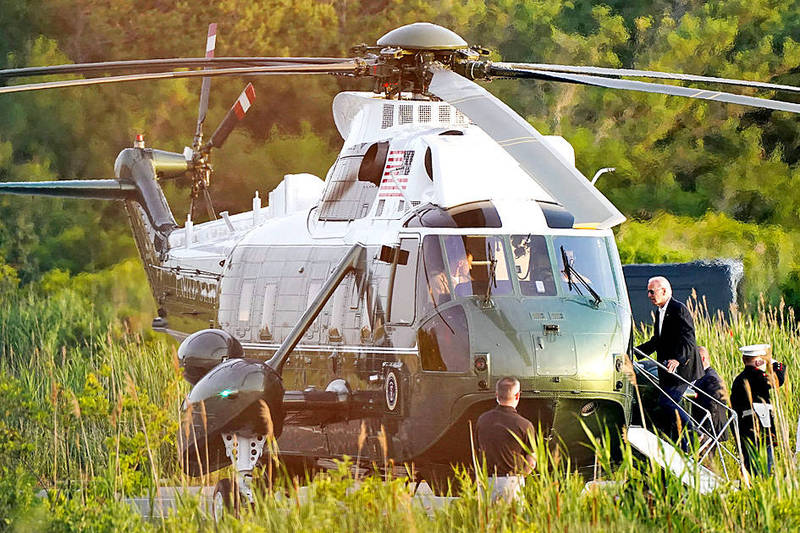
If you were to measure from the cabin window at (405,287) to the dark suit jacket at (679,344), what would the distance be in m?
2.00

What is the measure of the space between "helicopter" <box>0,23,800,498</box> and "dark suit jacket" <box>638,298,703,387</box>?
857mm

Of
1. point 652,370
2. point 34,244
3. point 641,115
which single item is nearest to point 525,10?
point 641,115

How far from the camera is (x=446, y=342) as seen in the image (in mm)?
8984

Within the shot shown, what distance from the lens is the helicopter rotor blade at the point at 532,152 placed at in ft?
23.7

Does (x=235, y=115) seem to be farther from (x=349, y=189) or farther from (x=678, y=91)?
(x=678, y=91)

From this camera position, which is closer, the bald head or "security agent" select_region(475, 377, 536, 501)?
"security agent" select_region(475, 377, 536, 501)

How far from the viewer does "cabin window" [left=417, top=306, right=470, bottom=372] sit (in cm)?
890

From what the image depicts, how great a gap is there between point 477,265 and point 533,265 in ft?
1.27

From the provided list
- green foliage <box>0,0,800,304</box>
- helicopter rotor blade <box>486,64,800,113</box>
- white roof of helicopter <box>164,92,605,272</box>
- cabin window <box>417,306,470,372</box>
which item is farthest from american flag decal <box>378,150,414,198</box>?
green foliage <box>0,0,800,304</box>

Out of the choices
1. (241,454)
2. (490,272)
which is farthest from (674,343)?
(241,454)

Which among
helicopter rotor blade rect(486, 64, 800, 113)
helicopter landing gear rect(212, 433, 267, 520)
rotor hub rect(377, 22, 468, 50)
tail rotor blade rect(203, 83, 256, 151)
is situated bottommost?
helicopter landing gear rect(212, 433, 267, 520)

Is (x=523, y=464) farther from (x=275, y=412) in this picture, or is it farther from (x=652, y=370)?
(x=652, y=370)

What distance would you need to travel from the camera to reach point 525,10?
31.1 metres

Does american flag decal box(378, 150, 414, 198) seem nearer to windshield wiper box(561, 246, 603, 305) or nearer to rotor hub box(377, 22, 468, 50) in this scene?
rotor hub box(377, 22, 468, 50)
